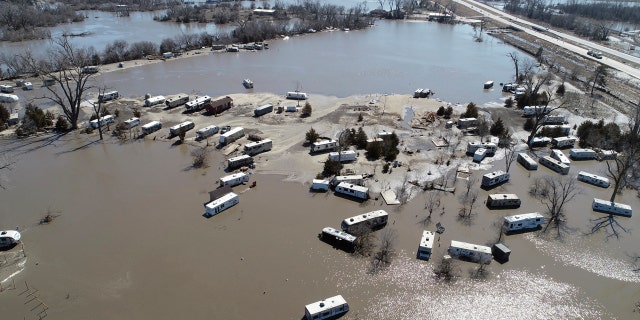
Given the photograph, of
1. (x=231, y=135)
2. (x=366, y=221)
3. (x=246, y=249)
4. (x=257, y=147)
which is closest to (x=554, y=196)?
(x=366, y=221)

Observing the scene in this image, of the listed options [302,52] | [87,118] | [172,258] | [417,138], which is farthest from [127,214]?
[302,52]

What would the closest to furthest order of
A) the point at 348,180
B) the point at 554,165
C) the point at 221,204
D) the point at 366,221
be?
the point at 366,221, the point at 221,204, the point at 348,180, the point at 554,165

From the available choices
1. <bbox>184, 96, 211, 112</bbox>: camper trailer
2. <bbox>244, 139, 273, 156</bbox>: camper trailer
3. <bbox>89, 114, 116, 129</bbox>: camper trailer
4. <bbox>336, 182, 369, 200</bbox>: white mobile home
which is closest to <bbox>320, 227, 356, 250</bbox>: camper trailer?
<bbox>336, 182, 369, 200</bbox>: white mobile home

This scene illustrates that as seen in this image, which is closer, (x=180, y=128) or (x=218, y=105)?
(x=180, y=128)

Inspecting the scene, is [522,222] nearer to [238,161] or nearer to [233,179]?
[233,179]

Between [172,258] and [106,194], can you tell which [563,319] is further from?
[106,194]

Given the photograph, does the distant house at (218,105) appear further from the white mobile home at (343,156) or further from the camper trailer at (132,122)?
the white mobile home at (343,156)
